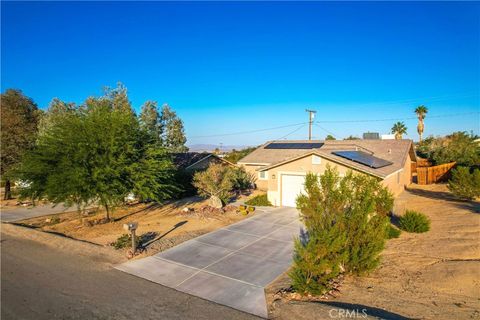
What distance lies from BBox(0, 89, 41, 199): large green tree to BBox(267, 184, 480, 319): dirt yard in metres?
24.3

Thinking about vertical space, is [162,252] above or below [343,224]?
below

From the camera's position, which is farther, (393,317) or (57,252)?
(57,252)

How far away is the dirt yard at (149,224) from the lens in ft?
43.9

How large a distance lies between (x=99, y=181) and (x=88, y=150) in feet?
5.62

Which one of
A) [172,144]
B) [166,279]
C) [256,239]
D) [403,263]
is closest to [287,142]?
[172,144]

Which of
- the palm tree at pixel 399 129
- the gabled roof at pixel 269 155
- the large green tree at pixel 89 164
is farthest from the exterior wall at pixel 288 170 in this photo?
the palm tree at pixel 399 129

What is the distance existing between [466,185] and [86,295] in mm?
21720

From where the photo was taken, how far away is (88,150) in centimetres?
1433

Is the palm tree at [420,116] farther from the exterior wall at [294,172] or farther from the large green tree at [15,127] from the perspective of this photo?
the large green tree at [15,127]

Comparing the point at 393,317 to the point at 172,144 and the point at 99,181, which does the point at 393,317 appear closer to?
the point at 99,181

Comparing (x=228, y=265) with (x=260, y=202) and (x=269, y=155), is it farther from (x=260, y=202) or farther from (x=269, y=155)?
(x=269, y=155)

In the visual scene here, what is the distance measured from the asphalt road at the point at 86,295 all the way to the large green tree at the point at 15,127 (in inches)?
627

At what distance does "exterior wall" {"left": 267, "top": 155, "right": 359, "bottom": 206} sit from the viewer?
58.3 feet

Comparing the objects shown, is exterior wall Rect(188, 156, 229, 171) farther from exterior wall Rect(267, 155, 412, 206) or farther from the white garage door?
the white garage door
